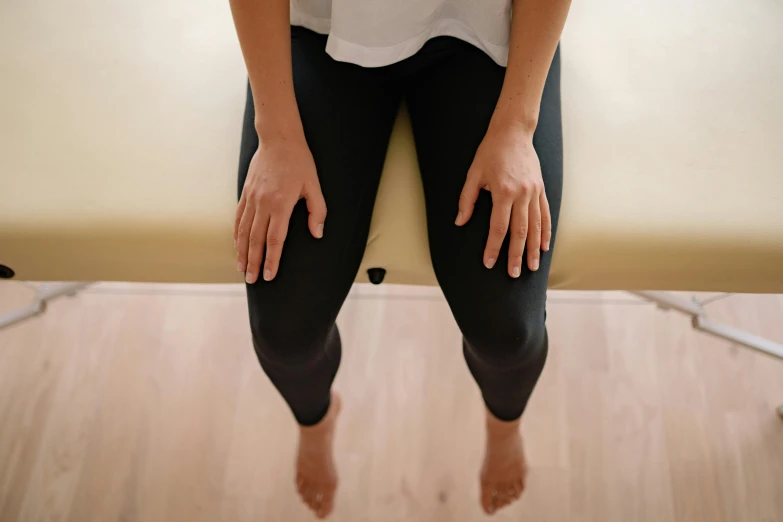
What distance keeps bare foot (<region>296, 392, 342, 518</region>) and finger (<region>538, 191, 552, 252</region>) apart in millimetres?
454

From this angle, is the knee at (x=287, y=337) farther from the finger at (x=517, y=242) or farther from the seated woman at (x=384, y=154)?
the finger at (x=517, y=242)

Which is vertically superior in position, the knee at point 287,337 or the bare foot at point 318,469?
the knee at point 287,337

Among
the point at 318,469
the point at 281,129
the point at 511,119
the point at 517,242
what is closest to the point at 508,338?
the point at 517,242

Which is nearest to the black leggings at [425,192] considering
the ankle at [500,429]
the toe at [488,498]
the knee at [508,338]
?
the knee at [508,338]

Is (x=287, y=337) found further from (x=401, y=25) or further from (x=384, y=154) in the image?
(x=401, y=25)

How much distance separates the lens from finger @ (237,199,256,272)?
762mm

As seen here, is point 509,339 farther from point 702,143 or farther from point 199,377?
point 199,377

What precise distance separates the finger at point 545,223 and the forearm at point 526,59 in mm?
85

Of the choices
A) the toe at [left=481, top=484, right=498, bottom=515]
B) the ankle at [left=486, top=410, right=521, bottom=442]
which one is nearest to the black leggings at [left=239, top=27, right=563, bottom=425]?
the ankle at [left=486, top=410, right=521, bottom=442]

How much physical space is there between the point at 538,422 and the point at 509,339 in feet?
1.67

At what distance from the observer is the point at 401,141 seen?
2.78ft

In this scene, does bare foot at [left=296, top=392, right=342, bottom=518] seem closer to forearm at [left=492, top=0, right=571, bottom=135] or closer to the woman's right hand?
the woman's right hand

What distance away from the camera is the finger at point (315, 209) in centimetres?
74

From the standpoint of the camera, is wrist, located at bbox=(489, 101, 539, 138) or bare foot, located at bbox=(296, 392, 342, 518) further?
bare foot, located at bbox=(296, 392, 342, 518)
